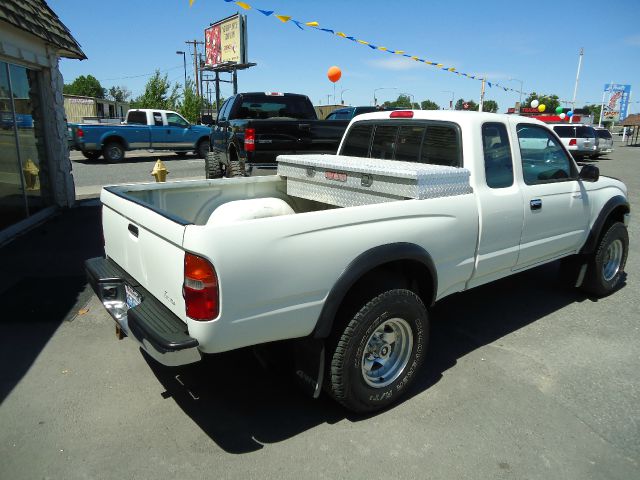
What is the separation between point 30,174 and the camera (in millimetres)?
8102

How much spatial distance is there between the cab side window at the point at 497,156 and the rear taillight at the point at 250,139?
17.5 feet

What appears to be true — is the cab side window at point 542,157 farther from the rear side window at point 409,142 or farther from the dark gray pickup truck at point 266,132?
the dark gray pickup truck at point 266,132

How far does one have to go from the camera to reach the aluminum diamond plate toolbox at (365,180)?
3.19m

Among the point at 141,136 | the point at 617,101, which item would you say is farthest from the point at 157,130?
the point at 617,101

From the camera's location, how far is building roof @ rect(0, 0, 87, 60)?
652 cm

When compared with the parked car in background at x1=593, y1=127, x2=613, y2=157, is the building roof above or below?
above

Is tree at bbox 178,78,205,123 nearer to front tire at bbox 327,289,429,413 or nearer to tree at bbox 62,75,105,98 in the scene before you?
front tire at bbox 327,289,429,413

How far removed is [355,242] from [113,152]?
18.4 metres

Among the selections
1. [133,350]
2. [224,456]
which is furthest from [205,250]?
[133,350]

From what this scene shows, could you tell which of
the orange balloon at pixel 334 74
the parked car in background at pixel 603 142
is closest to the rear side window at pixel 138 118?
the orange balloon at pixel 334 74

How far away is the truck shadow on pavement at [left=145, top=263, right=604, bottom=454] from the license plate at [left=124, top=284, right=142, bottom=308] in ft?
2.29

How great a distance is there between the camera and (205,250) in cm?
224

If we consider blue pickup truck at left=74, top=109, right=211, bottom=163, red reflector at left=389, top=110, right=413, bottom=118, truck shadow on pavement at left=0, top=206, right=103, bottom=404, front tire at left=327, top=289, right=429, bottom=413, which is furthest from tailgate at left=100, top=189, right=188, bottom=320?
blue pickup truck at left=74, top=109, right=211, bottom=163

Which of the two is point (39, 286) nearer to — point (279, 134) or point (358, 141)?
point (358, 141)
